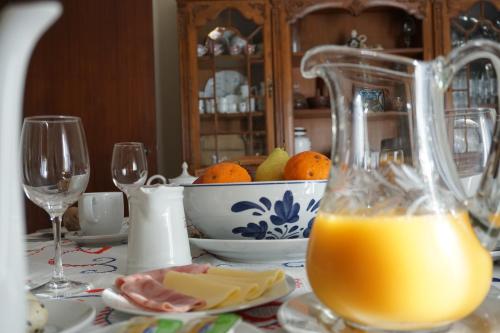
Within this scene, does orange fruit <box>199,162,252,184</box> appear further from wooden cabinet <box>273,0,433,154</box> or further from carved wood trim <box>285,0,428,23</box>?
carved wood trim <box>285,0,428,23</box>

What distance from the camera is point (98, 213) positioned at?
923 millimetres

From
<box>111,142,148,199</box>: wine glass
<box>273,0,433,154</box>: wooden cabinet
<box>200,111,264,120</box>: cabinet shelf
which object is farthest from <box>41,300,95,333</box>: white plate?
<box>200,111,264,120</box>: cabinet shelf

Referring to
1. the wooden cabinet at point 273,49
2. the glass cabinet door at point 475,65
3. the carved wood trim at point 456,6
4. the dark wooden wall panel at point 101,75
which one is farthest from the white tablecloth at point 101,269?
the carved wood trim at point 456,6

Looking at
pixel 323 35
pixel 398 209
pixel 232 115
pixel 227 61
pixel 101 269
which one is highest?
pixel 323 35

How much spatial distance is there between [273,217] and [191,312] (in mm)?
295

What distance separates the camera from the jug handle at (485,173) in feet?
1.23

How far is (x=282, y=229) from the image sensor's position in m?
0.70

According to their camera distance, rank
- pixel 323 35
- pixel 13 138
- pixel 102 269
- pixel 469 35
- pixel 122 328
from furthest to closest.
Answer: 1. pixel 323 35
2. pixel 469 35
3. pixel 102 269
4. pixel 122 328
5. pixel 13 138

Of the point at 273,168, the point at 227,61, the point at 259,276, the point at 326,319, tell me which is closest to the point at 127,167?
the point at 273,168

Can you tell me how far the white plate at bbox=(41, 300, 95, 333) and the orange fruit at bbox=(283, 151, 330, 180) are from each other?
35cm

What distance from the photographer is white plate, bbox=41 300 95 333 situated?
0.39 meters

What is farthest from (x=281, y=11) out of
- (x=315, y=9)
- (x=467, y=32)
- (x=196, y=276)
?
(x=196, y=276)

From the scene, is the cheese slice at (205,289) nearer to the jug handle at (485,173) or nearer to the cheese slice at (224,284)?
the cheese slice at (224,284)

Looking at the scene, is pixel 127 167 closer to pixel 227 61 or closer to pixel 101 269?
pixel 101 269
